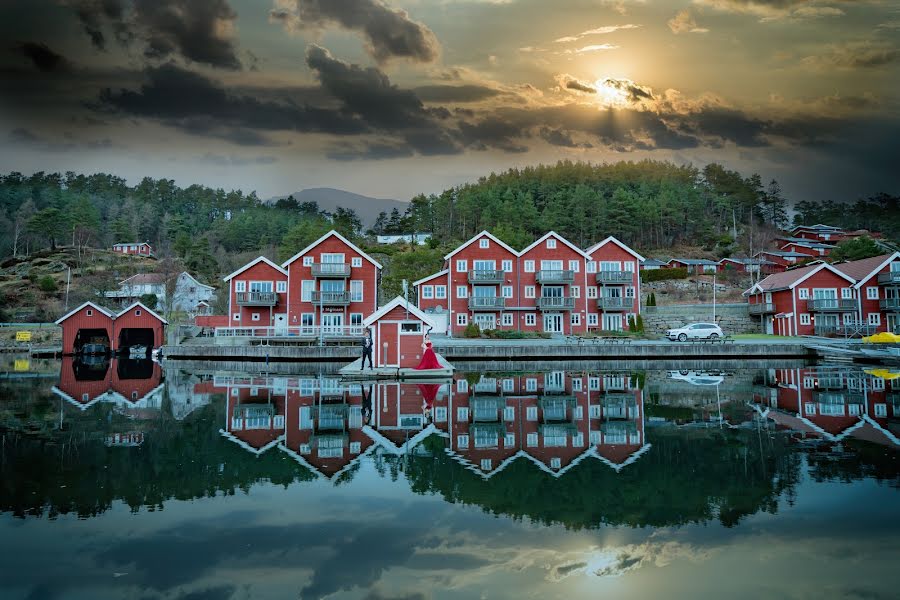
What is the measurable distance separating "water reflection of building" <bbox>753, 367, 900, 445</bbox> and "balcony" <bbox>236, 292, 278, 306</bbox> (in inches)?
1479

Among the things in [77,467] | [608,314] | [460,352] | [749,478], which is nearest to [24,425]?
[77,467]

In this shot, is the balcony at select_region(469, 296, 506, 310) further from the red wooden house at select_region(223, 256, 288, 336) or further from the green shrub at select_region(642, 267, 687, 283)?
the green shrub at select_region(642, 267, 687, 283)

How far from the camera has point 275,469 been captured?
44.0ft

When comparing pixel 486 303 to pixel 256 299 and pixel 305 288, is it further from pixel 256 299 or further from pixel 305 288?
pixel 256 299

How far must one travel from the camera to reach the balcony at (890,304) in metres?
50.7

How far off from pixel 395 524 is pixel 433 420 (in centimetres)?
888

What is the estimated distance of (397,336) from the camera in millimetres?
32094

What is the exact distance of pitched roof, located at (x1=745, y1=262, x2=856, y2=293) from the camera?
5269cm

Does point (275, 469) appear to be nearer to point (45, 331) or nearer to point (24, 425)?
point (24, 425)

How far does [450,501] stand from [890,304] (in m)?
55.6

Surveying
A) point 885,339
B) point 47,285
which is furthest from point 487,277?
point 47,285

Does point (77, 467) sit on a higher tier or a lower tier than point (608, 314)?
lower

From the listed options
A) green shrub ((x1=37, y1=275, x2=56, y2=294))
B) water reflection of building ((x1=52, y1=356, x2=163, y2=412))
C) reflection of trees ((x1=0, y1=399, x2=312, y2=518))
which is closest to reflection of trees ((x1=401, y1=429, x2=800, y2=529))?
reflection of trees ((x1=0, y1=399, x2=312, y2=518))

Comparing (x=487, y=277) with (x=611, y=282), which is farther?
(x=611, y=282)
